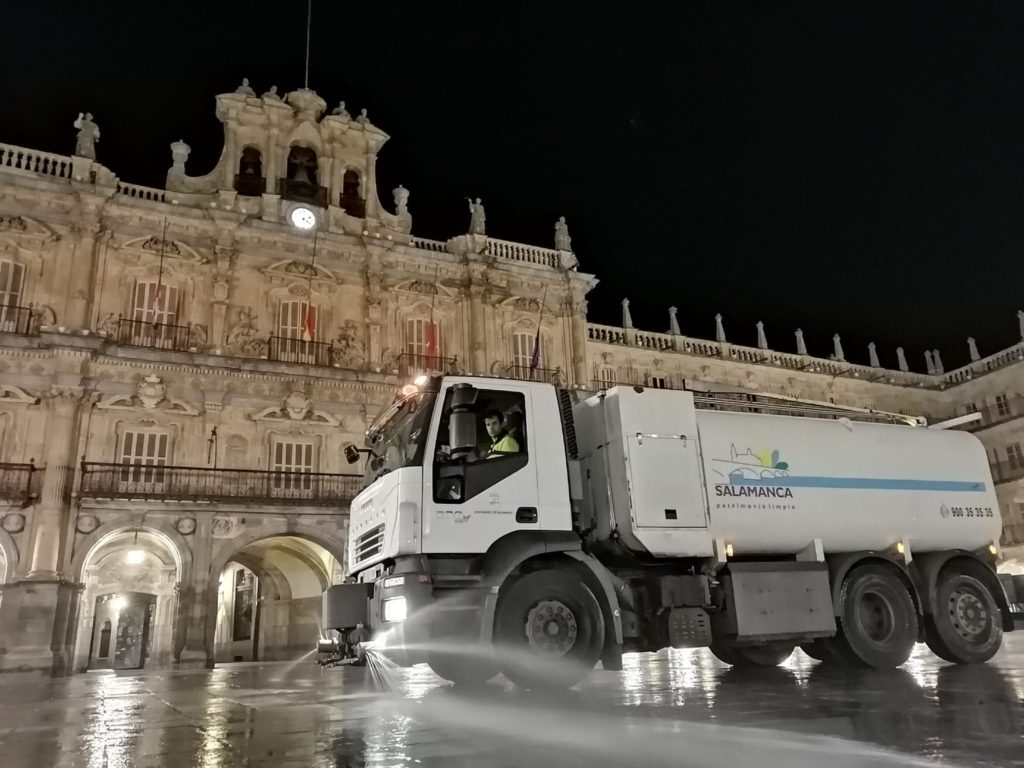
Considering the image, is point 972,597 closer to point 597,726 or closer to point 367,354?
point 597,726

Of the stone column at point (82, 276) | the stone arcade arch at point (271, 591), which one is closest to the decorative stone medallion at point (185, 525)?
the stone arcade arch at point (271, 591)

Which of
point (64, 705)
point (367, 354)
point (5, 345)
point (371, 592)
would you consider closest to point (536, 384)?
point (371, 592)

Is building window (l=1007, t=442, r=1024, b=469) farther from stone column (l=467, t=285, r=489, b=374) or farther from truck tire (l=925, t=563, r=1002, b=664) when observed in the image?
truck tire (l=925, t=563, r=1002, b=664)

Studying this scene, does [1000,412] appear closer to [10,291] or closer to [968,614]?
[968,614]

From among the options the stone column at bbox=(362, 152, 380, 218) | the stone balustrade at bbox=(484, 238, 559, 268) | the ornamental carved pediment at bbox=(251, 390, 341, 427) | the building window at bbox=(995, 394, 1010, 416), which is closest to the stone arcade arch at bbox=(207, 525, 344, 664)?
the ornamental carved pediment at bbox=(251, 390, 341, 427)

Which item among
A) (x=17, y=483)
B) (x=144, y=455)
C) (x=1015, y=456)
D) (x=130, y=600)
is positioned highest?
(x=1015, y=456)

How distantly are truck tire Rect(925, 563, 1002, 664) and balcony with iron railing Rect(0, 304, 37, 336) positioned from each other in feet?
76.1

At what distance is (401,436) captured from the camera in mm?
8562

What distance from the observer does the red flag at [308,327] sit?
961 inches

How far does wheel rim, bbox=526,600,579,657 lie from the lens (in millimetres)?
7828

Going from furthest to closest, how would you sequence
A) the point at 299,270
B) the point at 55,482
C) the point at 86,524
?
the point at 299,270 < the point at 86,524 < the point at 55,482

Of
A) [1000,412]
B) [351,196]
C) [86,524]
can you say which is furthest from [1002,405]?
[86,524]

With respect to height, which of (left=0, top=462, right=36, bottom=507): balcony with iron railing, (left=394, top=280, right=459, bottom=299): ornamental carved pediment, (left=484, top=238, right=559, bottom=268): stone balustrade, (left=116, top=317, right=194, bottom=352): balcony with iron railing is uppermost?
(left=484, top=238, right=559, bottom=268): stone balustrade

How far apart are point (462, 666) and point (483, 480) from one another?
1923 mm
